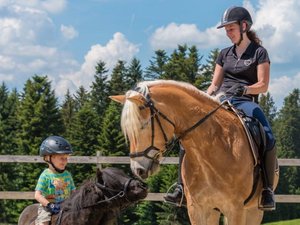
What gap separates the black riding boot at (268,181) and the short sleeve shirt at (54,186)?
1.92m

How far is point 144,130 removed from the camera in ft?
14.1

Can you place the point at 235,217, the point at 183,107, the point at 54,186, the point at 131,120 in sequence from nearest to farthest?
1. the point at 131,120
2. the point at 183,107
3. the point at 235,217
4. the point at 54,186

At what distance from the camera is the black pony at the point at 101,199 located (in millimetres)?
4957

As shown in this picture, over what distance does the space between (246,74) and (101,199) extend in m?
1.92

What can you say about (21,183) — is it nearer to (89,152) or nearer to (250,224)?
(89,152)

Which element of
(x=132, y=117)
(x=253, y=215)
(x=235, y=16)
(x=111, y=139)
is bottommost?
(x=253, y=215)

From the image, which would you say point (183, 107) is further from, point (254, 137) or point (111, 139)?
point (111, 139)

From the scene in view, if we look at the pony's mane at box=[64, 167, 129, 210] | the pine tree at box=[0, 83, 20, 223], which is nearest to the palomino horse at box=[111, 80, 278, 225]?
the pony's mane at box=[64, 167, 129, 210]

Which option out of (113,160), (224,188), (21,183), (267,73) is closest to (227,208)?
(224,188)

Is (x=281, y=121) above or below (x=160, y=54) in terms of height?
below

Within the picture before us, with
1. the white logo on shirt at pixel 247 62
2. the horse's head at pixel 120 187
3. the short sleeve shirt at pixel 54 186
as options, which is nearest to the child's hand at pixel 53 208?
the short sleeve shirt at pixel 54 186

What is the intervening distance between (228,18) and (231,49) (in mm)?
446

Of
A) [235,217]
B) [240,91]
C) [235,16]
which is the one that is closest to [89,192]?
[235,217]

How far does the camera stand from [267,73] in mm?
5293
